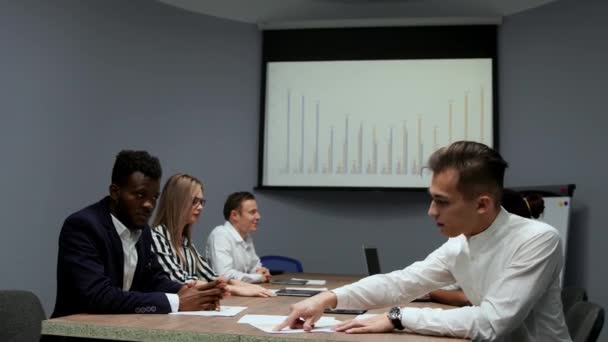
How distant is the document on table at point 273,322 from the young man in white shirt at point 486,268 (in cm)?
4

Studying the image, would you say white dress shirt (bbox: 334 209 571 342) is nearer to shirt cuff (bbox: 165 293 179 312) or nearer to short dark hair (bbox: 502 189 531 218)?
shirt cuff (bbox: 165 293 179 312)

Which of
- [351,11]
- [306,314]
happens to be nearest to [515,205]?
[306,314]

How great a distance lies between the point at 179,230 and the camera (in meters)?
3.54

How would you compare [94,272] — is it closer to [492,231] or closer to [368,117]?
[492,231]

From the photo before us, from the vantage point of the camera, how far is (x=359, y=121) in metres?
5.80

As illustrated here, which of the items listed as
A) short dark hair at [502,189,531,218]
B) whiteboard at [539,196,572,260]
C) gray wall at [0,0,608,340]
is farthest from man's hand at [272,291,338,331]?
whiteboard at [539,196,572,260]

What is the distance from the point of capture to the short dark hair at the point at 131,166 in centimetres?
255

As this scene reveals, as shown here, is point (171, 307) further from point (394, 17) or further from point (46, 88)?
point (394, 17)

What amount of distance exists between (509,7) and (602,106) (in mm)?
1153

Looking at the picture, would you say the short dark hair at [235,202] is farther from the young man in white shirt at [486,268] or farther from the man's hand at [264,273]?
the young man in white shirt at [486,268]

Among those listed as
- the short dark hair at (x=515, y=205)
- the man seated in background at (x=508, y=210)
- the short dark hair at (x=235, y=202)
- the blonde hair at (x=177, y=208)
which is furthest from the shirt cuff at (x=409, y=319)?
the short dark hair at (x=235, y=202)

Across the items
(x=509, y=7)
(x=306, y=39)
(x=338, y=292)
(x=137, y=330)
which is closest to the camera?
(x=137, y=330)

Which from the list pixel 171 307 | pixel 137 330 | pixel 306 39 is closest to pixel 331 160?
pixel 306 39

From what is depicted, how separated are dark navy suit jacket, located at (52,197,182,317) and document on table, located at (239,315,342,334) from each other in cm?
32
